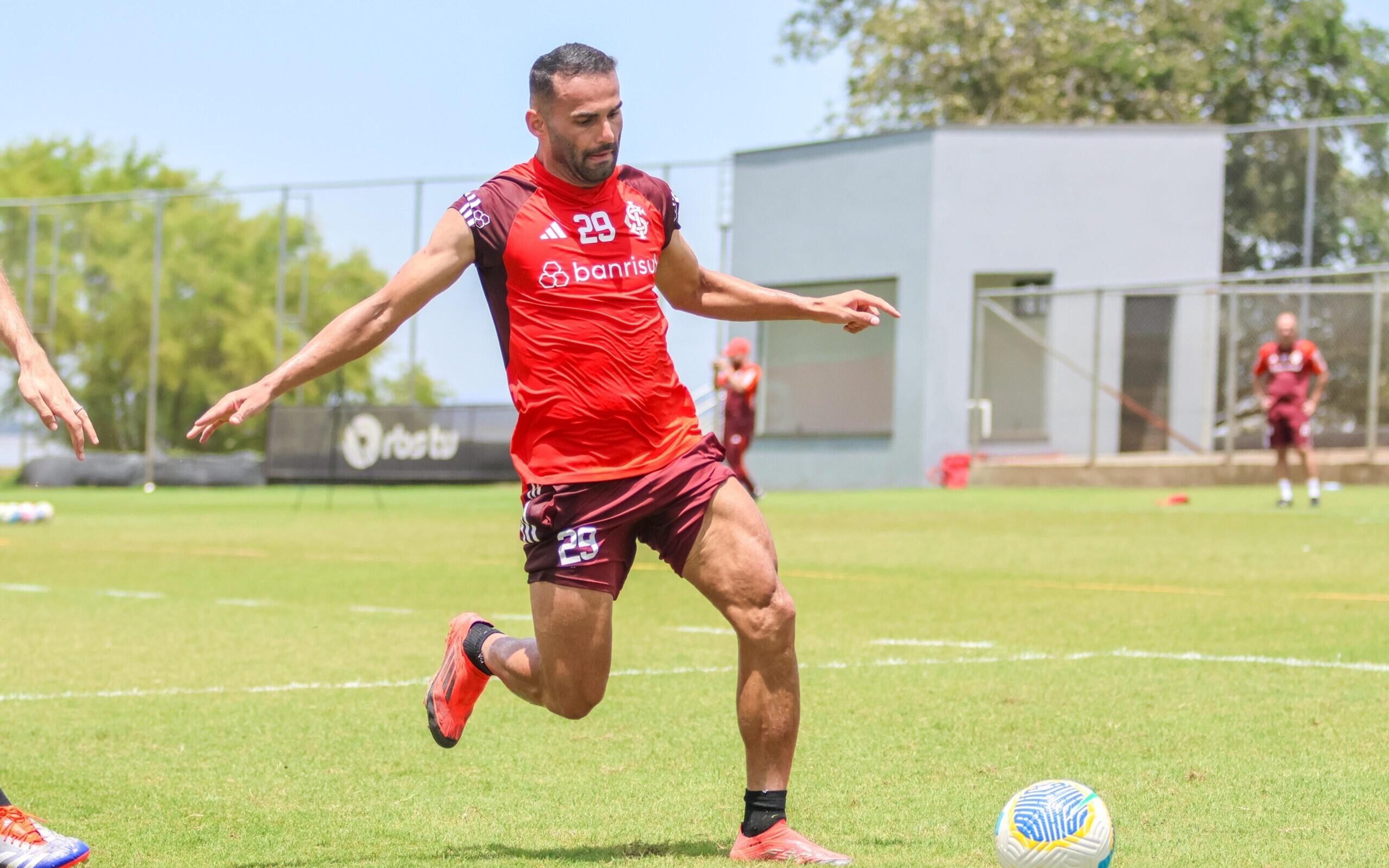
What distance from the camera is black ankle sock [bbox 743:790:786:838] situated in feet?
15.6

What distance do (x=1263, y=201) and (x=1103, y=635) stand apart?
24.5 metres

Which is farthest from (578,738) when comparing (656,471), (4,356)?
(4,356)

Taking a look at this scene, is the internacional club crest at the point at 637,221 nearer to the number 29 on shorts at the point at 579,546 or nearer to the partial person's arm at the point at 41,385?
the number 29 on shorts at the point at 579,546

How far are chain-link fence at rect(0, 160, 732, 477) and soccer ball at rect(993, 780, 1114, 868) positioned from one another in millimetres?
30906

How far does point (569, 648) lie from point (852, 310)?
4.82ft

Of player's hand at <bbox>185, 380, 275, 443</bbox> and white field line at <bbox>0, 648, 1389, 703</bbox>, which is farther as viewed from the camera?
white field line at <bbox>0, 648, 1389, 703</bbox>

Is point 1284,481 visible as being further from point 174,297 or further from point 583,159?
point 174,297

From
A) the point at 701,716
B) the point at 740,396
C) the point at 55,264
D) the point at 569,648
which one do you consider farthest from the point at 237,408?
the point at 55,264

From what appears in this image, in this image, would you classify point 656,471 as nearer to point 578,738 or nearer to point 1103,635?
point 578,738

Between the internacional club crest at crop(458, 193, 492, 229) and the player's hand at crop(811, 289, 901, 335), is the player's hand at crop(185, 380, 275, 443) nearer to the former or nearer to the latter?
the internacional club crest at crop(458, 193, 492, 229)

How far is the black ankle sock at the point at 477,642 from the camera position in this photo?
17.7ft

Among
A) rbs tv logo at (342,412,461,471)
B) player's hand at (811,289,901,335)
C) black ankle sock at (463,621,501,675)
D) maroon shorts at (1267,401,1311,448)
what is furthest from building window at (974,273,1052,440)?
black ankle sock at (463,621,501,675)

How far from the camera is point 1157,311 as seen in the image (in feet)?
95.4

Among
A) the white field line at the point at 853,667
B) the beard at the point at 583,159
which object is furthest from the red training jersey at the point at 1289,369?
the beard at the point at 583,159
